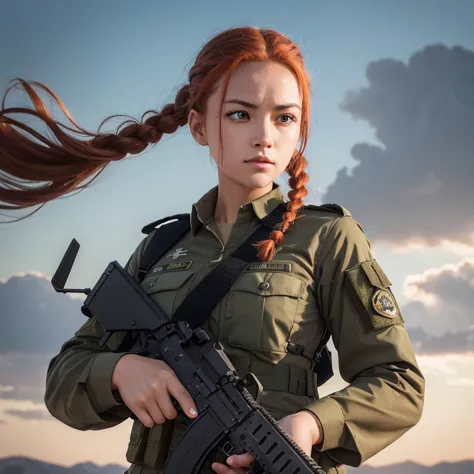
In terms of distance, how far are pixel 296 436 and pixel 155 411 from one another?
408mm

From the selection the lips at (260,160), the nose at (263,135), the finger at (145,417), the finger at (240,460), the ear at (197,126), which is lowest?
the finger at (240,460)

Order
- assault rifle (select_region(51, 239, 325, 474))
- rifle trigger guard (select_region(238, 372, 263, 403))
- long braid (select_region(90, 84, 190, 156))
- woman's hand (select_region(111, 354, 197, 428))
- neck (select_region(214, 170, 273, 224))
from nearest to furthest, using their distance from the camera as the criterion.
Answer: assault rifle (select_region(51, 239, 325, 474)), rifle trigger guard (select_region(238, 372, 263, 403)), woman's hand (select_region(111, 354, 197, 428)), neck (select_region(214, 170, 273, 224)), long braid (select_region(90, 84, 190, 156))

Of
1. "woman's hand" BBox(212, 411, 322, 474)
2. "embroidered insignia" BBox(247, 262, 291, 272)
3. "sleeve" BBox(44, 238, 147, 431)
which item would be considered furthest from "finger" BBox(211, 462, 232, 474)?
"embroidered insignia" BBox(247, 262, 291, 272)

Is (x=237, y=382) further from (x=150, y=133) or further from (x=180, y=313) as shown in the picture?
(x=150, y=133)

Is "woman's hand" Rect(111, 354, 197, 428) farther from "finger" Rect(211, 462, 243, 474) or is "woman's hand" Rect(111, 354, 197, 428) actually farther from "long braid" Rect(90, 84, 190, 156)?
"long braid" Rect(90, 84, 190, 156)

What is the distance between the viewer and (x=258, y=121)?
2.34 m

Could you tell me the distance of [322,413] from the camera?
203cm

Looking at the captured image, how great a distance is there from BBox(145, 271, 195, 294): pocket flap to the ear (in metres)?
0.43

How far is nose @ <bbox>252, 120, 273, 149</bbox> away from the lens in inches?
91.3

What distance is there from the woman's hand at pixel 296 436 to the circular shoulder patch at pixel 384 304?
36 cm

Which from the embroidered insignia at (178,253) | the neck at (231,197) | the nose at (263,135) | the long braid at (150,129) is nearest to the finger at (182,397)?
the embroidered insignia at (178,253)

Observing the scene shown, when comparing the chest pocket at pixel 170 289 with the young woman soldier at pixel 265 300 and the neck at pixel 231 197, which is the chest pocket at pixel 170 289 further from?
the neck at pixel 231 197

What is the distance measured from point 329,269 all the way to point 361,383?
0.33 meters

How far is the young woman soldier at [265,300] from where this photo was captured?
2.13 m
